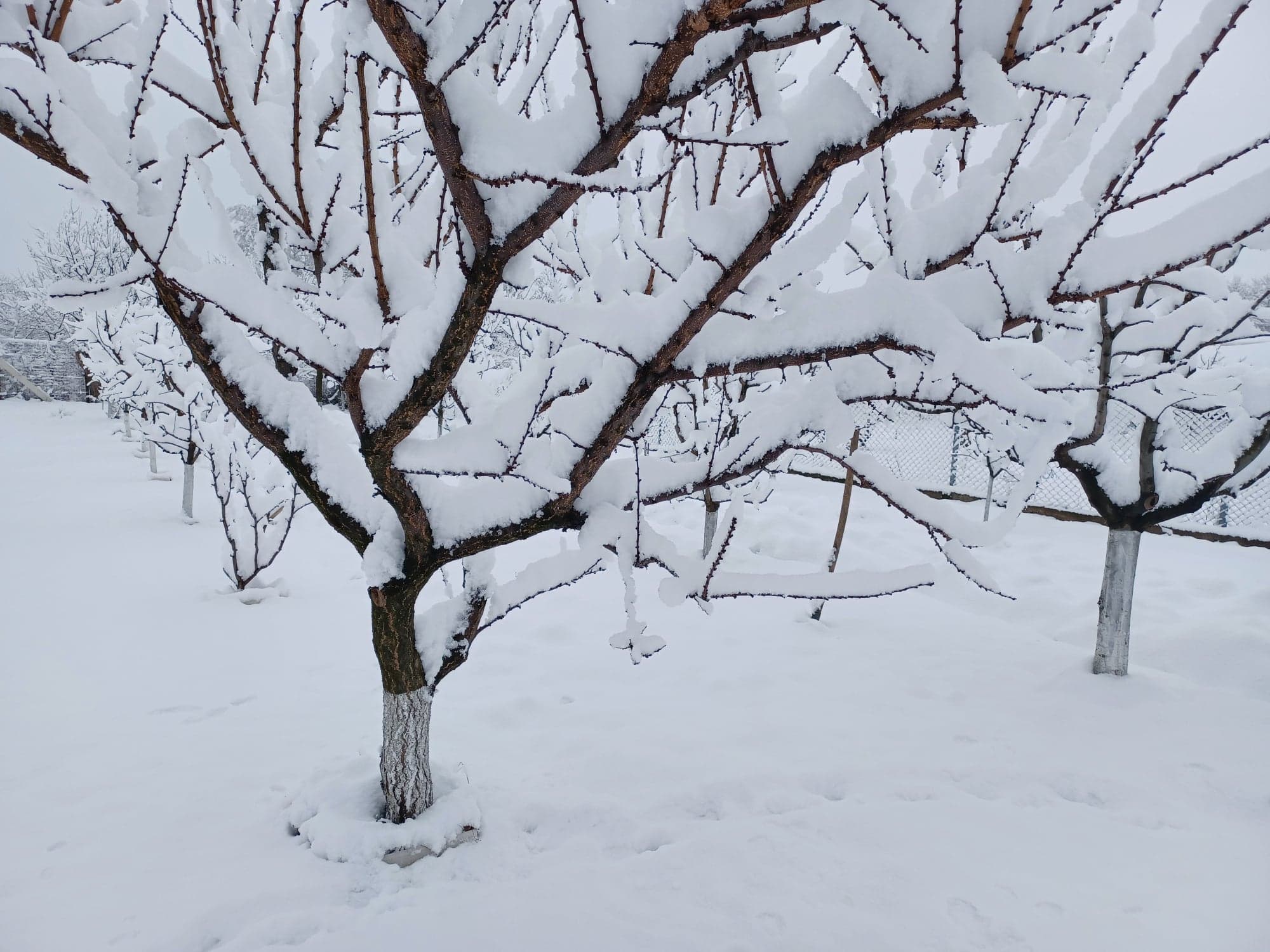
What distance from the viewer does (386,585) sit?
199 centimetres

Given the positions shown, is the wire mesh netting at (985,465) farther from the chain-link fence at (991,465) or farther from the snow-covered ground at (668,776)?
the snow-covered ground at (668,776)

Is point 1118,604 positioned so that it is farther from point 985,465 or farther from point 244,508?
point 244,508

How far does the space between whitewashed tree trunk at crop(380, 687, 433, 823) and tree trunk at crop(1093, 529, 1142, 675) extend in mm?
3779

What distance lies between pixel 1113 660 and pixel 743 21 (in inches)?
162

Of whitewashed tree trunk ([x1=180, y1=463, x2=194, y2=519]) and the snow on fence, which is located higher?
the snow on fence

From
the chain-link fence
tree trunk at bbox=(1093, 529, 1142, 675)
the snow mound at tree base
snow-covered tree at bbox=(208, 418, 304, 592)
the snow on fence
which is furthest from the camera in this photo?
the snow on fence

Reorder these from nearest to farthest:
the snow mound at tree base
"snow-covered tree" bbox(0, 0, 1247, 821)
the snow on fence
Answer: "snow-covered tree" bbox(0, 0, 1247, 821) → the snow mound at tree base → the snow on fence

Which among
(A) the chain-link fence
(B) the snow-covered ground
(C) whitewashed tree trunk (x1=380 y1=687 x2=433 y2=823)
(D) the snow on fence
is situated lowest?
(B) the snow-covered ground

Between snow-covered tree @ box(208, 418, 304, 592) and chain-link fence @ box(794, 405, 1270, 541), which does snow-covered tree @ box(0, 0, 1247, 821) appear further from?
snow-covered tree @ box(208, 418, 304, 592)

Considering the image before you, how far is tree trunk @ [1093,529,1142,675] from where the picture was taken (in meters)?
3.58

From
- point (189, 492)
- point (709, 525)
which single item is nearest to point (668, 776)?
point (709, 525)

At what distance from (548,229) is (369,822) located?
2131 millimetres

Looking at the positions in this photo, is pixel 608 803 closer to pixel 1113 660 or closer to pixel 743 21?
pixel 743 21

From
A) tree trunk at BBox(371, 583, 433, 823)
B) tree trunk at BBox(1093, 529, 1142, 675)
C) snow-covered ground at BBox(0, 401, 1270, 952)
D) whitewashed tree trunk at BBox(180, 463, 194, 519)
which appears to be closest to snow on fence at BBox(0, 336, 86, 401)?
whitewashed tree trunk at BBox(180, 463, 194, 519)
